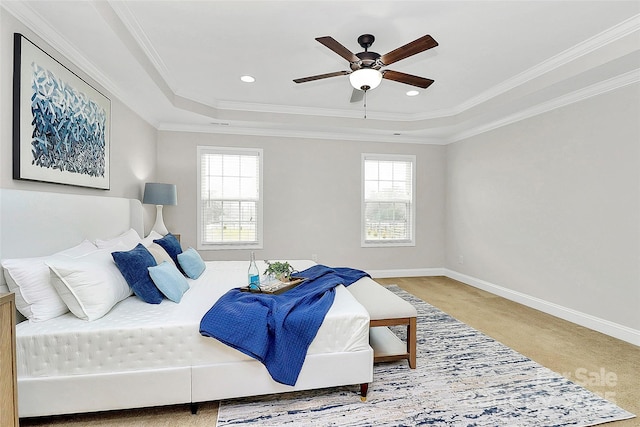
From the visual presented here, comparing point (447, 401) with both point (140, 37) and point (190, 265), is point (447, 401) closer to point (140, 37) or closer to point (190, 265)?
point (190, 265)

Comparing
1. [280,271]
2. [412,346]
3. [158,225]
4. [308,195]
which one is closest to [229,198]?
[158,225]

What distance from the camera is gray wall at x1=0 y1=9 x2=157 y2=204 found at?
6.50ft

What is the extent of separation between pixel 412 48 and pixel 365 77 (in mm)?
421

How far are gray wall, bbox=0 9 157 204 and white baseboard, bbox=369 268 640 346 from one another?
158 inches

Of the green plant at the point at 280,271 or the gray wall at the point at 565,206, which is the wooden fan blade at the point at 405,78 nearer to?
the green plant at the point at 280,271

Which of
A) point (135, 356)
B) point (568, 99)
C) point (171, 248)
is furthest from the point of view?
point (568, 99)

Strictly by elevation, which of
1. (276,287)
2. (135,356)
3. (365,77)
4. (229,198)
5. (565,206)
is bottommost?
(135,356)

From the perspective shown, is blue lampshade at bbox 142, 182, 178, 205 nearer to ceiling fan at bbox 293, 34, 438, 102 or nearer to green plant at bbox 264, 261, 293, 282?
green plant at bbox 264, 261, 293, 282

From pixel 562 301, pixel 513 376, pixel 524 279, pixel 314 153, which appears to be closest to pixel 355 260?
pixel 314 153

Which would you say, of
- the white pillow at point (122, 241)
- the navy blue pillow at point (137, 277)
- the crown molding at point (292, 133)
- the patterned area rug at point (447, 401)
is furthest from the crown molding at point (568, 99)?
the white pillow at point (122, 241)

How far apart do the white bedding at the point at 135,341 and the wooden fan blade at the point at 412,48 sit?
188 centimetres

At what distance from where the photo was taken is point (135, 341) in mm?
1856

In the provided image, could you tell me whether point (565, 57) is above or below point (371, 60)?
above

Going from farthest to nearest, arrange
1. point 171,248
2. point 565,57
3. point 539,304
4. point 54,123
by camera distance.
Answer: point 539,304 → point 171,248 → point 565,57 → point 54,123
